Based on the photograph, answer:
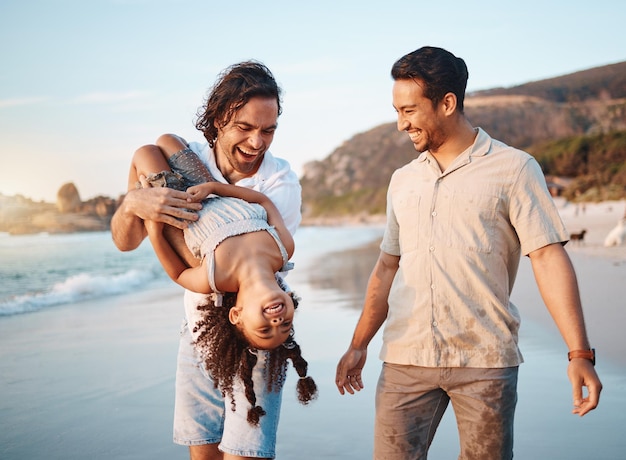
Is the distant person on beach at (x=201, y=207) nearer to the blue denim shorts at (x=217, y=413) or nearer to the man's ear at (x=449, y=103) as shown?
the blue denim shorts at (x=217, y=413)

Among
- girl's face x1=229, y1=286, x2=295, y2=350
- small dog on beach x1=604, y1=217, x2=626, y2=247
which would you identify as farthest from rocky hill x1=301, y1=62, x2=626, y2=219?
girl's face x1=229, y1=286, x2=295, y2=350

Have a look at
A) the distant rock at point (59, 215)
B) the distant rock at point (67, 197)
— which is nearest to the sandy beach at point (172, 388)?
the distant rock at point (59, 215)

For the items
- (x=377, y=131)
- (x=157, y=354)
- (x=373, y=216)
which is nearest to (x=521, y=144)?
(x=373, y=216)

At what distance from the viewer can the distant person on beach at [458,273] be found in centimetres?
276

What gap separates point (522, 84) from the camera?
104438 millimetres

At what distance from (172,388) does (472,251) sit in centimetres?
402

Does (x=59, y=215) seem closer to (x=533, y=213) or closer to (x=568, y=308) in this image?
(x=533, y=213)

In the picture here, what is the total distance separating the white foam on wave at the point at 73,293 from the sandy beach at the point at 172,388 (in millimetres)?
1704

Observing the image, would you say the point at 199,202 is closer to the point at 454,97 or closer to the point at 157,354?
the point at 454,97

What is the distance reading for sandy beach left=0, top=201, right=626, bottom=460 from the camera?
14.9ft

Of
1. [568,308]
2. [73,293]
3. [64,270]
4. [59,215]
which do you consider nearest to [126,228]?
[568,308]

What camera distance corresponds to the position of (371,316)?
3.21 metres

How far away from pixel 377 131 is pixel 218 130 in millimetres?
134226

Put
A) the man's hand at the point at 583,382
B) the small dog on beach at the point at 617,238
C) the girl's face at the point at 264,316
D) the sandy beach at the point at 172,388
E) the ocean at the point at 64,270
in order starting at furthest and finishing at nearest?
1. the small dog on beach at the point at 617,238
2. the ocean at the point at 64,270
3. the sandy beach at the point at 172,388
4. the girl's face at the point at 264,316
5. the man's hand at the point at 583,382
